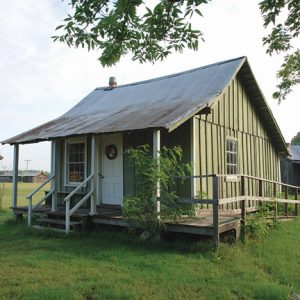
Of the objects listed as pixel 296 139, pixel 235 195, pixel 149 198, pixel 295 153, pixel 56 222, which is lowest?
pixel 56 222

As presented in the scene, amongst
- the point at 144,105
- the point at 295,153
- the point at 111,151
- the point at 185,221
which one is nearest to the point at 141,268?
the point at 185,221

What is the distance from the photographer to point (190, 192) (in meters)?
10.1

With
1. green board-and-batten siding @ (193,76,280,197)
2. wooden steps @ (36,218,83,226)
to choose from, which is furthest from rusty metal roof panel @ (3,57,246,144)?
wooden steps @ (36,218,83,226)

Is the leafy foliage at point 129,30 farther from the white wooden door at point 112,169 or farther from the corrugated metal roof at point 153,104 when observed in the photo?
the white wooden door at point 112,169

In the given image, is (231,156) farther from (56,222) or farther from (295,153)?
(295,153)

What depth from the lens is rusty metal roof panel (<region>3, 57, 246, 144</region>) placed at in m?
9.52

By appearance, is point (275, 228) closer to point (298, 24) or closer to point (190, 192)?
point (190, 192)

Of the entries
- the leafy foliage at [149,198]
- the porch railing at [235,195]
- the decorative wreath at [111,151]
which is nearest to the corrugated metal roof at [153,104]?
the leafy foliage at [149,198]

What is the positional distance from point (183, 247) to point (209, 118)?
180 inches

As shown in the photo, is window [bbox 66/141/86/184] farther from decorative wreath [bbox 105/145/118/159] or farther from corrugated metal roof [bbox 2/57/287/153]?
decorative wreath [bbox 105/145/118/159]

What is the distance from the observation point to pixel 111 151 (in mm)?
11883

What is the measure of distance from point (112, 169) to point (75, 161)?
1.77m

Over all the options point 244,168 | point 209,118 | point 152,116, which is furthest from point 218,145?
point 152,116

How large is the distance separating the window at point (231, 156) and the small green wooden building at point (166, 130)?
1.3 inches
